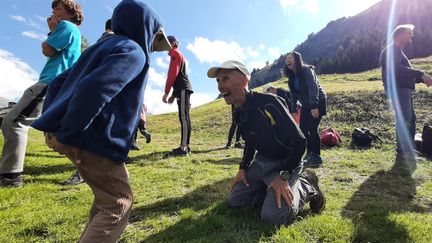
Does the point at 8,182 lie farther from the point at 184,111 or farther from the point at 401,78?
the point at 401,78

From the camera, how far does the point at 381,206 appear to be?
5.85m

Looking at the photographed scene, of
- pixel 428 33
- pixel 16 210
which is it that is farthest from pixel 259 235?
pixel 428 33

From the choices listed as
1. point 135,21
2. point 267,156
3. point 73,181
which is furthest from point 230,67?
point 73,181

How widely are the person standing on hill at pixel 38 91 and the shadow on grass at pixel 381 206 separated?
545 cm

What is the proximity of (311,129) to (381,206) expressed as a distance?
13.4ft

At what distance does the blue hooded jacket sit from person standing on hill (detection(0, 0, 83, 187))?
3.07 metres

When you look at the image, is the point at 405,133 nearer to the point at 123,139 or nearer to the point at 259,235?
the point at 259,235

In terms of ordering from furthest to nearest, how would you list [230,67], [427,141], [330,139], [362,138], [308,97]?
[330,139] → [362,138] → [427,141] → [308,97] → [230,67]

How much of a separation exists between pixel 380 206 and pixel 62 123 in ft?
16.9

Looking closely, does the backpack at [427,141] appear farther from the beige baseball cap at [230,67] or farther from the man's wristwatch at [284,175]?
the beige baseball cap at [230,67]

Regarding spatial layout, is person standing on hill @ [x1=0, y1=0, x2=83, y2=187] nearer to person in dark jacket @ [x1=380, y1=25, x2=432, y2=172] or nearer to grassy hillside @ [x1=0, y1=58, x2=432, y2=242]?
grassy hillside @ [x1=0, y1=58, x2=432, y2=242]

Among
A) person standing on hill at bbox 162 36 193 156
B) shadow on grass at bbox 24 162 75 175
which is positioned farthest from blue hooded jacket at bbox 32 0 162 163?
person standing on hill at bbox 162 36 193 156

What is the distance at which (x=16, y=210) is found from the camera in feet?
17.6

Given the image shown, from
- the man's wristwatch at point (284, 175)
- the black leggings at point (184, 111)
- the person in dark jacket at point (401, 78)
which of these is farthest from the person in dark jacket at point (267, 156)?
the person in dark jacket at point (401, 78)
